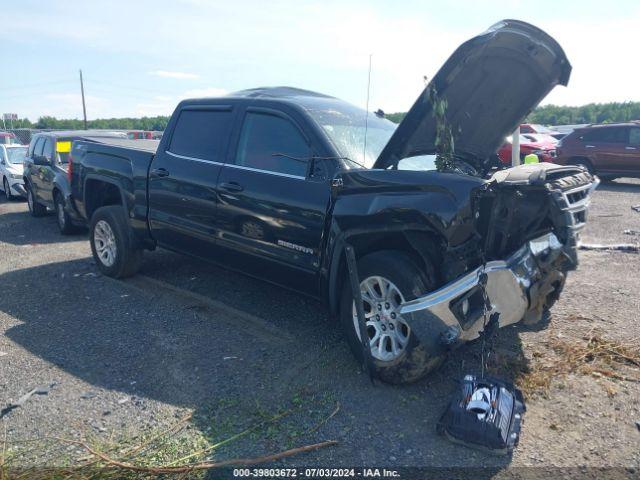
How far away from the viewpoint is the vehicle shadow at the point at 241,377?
3244 mm

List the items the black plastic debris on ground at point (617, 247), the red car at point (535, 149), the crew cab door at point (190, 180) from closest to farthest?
the crew cab door at point (190, 180)
the black plastic debris on ground at point (617, 247)
the red car at point (535, 149)

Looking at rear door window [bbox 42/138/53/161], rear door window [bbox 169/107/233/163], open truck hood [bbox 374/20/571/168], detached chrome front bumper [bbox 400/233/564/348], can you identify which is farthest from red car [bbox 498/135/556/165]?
detached chrome front bumper [bbox 400/233/564/348]

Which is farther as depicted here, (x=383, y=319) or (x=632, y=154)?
(x=632, y=154)

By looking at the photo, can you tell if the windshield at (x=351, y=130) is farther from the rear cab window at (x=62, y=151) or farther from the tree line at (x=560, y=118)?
the tree line at (x=560, y=118)

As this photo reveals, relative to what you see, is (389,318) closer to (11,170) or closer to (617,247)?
(617,247)

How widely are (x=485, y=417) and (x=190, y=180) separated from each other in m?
3.36

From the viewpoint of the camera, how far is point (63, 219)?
30.3 feet

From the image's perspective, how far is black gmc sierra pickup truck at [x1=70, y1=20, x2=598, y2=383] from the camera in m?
3.46

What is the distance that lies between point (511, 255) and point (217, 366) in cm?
223

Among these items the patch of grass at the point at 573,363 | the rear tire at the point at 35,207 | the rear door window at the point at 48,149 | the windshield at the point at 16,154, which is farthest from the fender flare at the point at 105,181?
the windshield at the point at 16,154

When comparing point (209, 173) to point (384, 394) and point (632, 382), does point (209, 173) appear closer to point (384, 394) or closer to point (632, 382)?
point (384, 394)

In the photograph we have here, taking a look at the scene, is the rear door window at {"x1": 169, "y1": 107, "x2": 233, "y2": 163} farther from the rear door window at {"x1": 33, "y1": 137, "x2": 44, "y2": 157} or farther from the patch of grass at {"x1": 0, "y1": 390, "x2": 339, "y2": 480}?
the rear door window at {"x1": 33, "y1": 137, "x2": 44, "y2": 157}

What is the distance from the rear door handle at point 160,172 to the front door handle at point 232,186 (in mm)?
915

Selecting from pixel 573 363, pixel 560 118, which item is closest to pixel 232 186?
pixel 573 363
